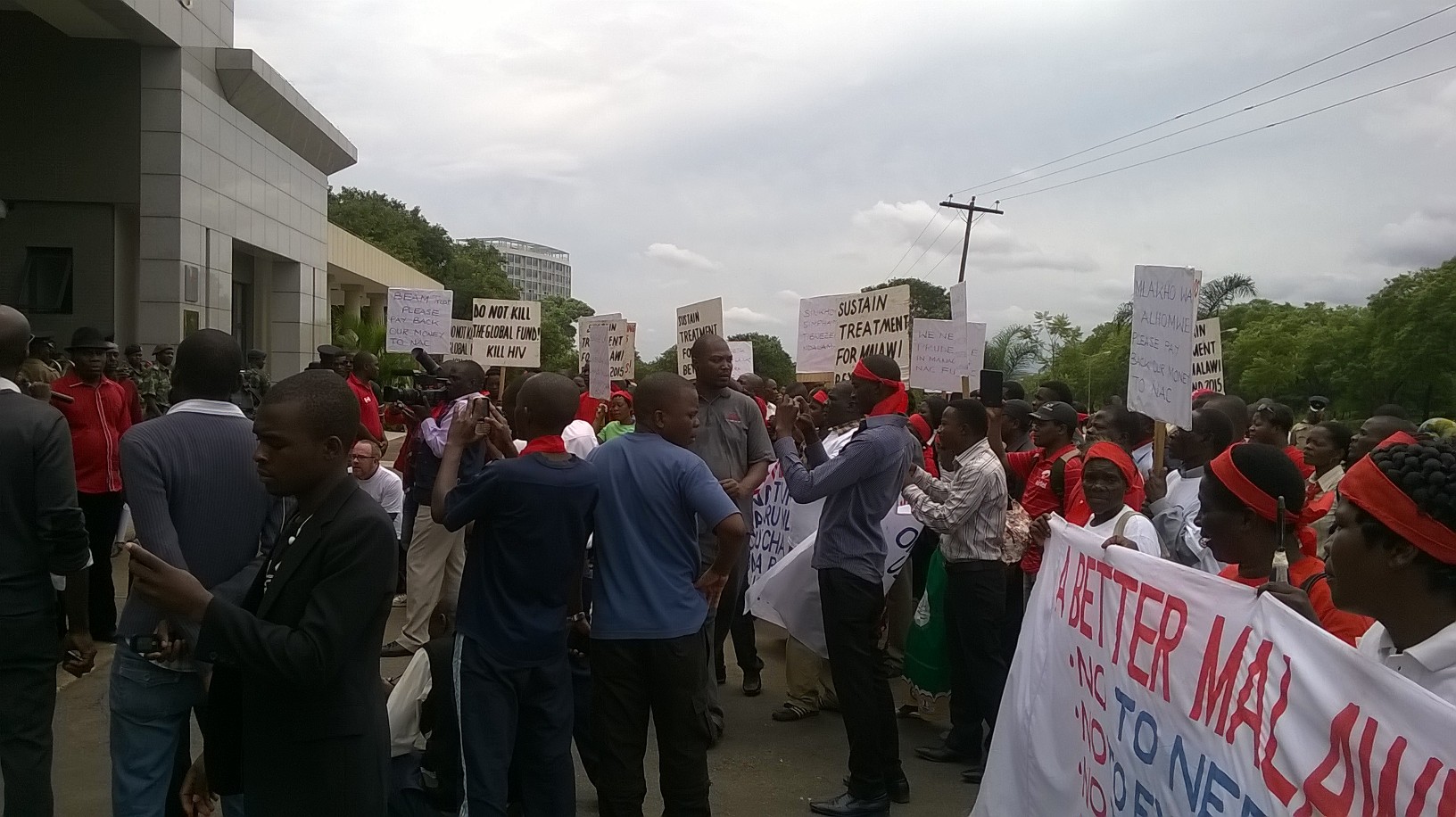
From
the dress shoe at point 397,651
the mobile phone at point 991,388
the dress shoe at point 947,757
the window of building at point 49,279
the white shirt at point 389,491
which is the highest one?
the window of building at point 49,279

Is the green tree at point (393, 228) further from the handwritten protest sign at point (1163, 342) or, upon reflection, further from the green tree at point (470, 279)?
the handwritten protest sign at point (1163, 342)

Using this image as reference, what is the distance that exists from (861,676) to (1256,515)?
2238mm

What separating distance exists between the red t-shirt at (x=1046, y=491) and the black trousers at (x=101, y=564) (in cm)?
603

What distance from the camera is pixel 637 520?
13.4ft

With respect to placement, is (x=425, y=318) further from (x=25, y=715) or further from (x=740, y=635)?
(x=25, y=715)

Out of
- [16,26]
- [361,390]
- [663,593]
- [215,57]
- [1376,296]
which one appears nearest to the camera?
A: [663,593]

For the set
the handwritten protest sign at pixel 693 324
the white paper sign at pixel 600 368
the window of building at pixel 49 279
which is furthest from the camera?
the window of building at pixel 49 279

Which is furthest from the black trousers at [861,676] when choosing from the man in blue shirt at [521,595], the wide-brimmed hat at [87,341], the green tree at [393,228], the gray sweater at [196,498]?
the green tree at [393,228]

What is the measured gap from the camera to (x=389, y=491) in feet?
23.4

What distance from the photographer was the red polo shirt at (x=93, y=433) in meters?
7.11

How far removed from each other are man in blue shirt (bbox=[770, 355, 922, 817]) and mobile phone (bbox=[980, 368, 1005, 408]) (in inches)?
81.7

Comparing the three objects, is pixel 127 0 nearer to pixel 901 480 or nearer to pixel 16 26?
pixel 16 26

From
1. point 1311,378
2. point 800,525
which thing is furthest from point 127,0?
point 1311,378

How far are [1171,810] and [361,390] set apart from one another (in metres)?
7.57
